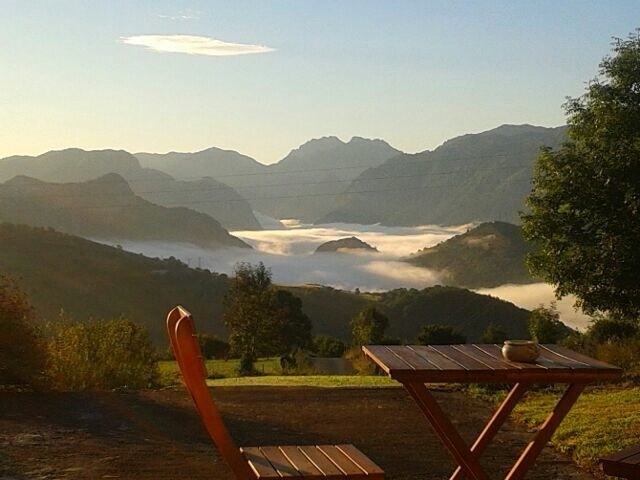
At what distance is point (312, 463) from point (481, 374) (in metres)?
0.94

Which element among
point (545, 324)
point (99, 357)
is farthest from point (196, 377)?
point (545, 324)

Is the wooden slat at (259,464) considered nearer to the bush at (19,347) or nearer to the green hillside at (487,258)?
the bush at (19,347)

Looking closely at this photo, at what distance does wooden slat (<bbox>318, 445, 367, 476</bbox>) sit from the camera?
3.61 meters

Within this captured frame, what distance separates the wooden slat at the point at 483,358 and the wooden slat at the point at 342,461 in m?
0.83

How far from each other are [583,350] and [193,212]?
157 metres

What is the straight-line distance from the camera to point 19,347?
10.7 meters

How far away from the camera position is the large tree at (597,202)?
1123 centimetres

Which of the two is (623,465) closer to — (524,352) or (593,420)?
(524,352)

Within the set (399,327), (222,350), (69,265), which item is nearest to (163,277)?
(69,265)

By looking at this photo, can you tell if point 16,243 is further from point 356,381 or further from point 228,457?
point 228,457

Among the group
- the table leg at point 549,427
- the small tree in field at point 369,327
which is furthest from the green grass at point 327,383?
the small tree in field at point 369,327

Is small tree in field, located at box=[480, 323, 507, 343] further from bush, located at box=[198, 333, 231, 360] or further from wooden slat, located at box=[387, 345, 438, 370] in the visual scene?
wooden slat, located at box=[387, 345, 438, 370]

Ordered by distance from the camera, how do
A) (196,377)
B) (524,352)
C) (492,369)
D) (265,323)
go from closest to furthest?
(196,377) → (492,369) → (524,352) → (265,323)

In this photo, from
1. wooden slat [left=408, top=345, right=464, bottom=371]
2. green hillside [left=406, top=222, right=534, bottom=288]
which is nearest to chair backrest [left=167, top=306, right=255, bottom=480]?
wooden slat [left=408, top=345, right=464, bottom=371]
